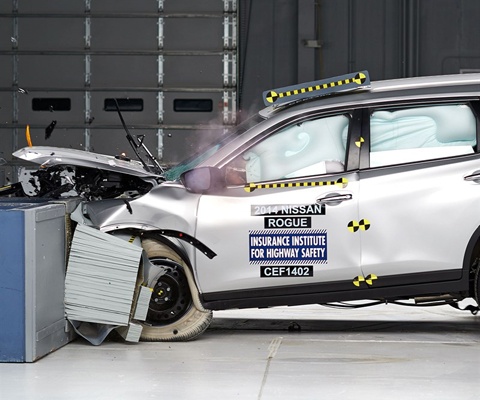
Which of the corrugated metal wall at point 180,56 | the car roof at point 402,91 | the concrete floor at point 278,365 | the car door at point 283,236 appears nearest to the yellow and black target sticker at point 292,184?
the car door at point 283,236

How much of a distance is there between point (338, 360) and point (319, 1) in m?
9.75

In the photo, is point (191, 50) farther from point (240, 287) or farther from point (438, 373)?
point (438, 373)

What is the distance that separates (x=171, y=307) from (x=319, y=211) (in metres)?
1.23

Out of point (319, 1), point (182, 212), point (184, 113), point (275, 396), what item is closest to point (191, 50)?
point (184, 113)

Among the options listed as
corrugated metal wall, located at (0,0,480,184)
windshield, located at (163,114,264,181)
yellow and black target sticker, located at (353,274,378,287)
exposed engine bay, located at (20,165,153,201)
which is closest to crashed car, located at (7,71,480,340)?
yellow and black target sticker, located at (353,274,378,287)

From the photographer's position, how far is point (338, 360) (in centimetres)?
709

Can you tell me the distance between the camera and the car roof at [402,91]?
796cm

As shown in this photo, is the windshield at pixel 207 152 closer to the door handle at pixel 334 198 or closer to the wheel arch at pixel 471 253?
the door handle at pixel 334 198

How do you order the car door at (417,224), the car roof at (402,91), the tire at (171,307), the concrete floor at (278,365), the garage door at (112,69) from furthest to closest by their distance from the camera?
the garage door at (112,69) < the car roof at (402,91) < the tire at (171,307) < the car door at (417,224) < the concrete floor at (278,365)

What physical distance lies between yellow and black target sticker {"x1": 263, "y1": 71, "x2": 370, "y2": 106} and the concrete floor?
1.74 m

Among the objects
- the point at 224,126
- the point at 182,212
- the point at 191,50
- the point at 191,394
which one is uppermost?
the point at 191,50

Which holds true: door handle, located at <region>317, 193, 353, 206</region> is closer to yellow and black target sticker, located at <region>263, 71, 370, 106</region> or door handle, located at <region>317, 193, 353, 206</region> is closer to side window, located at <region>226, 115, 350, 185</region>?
side window, located at <region>226, 115, 350, 185</region>

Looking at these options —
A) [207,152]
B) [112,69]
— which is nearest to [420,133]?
[207,152]

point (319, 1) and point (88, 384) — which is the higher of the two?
point (319, 1)
